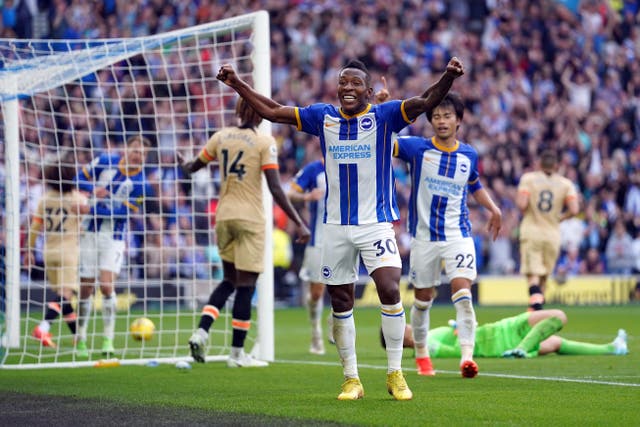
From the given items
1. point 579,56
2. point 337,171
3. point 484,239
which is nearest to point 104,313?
point 337,171

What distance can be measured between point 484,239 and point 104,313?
15.0 metres

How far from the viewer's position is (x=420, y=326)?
387 inches

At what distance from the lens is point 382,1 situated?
2956 centimetres

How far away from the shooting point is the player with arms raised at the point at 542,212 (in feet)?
51.4

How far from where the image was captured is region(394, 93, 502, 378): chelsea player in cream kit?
9602 millimetres

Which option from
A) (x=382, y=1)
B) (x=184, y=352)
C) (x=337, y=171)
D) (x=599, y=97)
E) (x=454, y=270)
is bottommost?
(x=184, y=352)

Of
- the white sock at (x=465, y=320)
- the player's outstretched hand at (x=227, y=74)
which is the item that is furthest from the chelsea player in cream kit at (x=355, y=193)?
the white sock at (x=465, y=320)

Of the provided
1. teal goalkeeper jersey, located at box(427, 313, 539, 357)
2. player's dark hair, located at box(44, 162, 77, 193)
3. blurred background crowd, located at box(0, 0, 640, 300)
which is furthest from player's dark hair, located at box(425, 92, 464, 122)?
blurred background crowd, located at box(0, 0, 640, 300)

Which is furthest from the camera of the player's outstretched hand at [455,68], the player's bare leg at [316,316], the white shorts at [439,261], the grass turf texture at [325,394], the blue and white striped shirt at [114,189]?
the player's bare leg at [316,316]

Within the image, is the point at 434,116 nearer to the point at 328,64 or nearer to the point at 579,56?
the point at 328,64

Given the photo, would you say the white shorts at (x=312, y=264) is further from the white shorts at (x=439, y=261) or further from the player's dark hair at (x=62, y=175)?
the white shorts at (x=439, y=261)

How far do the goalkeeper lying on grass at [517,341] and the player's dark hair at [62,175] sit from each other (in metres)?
4.05

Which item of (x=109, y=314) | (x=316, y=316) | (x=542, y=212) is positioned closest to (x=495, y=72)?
(x=542, y=212)

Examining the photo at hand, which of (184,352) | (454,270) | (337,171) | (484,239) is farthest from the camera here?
(484,239)
